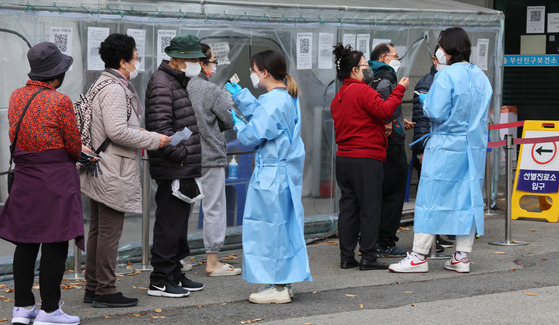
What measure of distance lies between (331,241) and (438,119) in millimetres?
2274

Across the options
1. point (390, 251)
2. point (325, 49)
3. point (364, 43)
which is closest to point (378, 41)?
point (364, 43)

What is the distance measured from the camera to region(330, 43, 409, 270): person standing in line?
24.7 ft

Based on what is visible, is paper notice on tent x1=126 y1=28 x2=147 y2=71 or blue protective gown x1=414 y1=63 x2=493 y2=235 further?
paper notice on tent x1=126 y1=28 x2=147 y2=71

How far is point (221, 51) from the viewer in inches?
332

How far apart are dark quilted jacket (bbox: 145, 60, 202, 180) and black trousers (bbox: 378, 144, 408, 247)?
234cm

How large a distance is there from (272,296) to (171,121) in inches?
54.2

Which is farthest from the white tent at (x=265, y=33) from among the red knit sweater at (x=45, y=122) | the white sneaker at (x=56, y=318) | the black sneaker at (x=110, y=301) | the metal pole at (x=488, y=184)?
the white sneaker at (x=56, y=318)

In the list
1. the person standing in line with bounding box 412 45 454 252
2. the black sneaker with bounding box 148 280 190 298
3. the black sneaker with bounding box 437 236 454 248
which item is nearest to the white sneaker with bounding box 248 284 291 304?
the black sneaker with bounding box 148 280 190 298

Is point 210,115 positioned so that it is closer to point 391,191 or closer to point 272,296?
Answer: point 272,296

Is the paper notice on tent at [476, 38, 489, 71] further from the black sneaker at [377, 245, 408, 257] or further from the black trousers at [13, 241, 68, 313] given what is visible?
the black trousers at [13, 241, 68, 313]

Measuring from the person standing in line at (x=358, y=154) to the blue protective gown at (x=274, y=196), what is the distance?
1.14 m

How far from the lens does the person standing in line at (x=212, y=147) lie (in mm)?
7211

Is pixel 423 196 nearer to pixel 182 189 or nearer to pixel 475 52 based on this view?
pixel 182 189

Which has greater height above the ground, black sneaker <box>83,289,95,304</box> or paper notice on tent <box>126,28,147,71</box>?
paper notice on tent <box>126,28,147,71</box>
